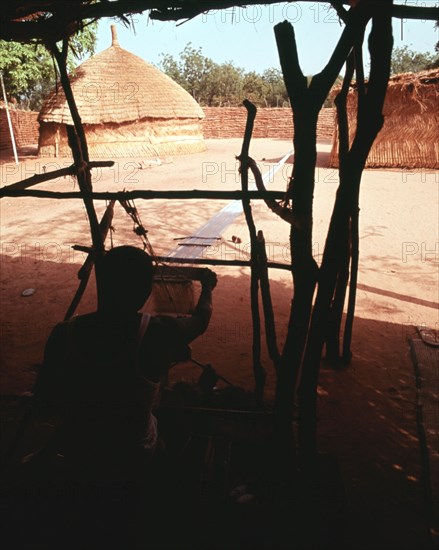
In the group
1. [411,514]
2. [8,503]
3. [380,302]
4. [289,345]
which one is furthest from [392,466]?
[380,302]

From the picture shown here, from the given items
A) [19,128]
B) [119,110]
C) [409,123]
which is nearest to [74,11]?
[409,123]

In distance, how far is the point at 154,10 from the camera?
9.09 feet

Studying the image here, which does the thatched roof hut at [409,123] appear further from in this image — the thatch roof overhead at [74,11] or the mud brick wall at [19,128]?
the mud brick wall at [19,128]

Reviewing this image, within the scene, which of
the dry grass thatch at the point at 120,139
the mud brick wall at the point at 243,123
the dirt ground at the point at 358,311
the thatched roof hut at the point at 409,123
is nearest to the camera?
the dirt ground at the point at 358,311

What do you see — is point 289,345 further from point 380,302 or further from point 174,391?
point 380,302

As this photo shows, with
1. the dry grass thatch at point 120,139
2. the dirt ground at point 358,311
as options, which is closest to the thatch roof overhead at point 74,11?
the dirt ground at point 358,311

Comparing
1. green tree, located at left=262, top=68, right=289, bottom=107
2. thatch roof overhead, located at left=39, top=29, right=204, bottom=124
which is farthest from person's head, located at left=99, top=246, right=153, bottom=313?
green tree, located at left=262, top=68, right=289, bottom=107

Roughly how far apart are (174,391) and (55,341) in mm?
1495

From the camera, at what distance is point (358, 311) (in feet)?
17.0

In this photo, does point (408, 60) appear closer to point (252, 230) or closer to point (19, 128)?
point (19, 128)

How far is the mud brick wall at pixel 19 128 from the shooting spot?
23.0 m

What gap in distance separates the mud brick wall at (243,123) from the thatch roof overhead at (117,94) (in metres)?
11.4

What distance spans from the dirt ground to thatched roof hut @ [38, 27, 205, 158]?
7.02 metres

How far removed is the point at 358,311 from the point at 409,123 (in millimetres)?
Result: 11792
